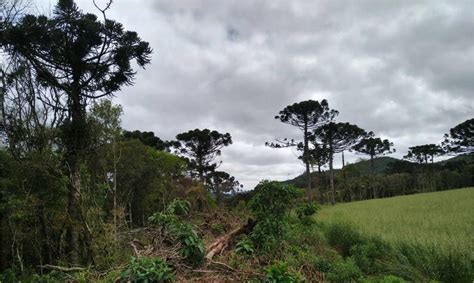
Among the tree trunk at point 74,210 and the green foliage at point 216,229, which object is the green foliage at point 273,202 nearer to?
the green foliage at point 216,229

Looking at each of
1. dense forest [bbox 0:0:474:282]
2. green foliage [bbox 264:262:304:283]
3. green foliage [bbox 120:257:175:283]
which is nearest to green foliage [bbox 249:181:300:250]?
dense forest [bbox 0:0:474:282]

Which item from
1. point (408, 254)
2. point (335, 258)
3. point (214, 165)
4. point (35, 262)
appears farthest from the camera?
point (214, 165)

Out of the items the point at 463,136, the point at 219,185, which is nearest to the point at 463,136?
the point at 463,136

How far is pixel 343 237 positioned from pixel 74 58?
8.56 meters

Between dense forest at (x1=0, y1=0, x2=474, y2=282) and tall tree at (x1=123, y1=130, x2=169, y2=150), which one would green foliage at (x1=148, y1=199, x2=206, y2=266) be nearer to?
dense forest at (x1=0, y1=0, x2=474, y2=282)

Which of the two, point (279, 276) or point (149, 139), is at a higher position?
point (149, 139)

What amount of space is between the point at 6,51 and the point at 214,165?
22.0m

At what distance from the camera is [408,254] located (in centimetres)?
579

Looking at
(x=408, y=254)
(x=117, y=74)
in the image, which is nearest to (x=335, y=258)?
(x=408, y=254)

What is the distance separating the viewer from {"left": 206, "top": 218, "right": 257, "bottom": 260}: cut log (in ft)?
17.2

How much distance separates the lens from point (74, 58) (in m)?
8.99

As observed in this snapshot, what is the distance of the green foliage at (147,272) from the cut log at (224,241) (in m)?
1.12

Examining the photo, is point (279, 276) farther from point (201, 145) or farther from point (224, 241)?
point (201, 145)

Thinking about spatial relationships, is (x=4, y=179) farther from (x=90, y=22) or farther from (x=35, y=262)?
(x=90, y=22)
